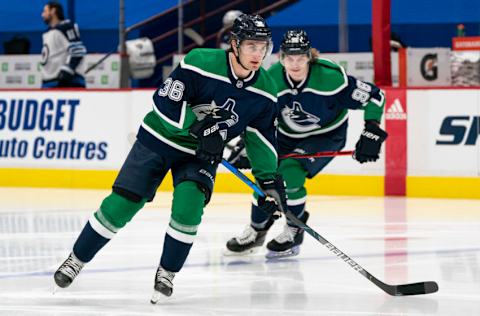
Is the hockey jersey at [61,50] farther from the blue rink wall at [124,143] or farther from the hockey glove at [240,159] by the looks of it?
the hockey glove at [240,159]

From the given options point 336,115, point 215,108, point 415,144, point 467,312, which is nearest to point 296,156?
point 336,115

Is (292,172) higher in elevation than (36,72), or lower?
higher

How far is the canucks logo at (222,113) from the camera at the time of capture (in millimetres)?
4312

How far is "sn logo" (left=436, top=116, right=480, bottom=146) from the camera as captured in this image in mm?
8359

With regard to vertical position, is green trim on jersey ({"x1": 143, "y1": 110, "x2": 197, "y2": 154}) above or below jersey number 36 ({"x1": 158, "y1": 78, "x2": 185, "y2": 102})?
below

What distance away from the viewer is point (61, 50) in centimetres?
984

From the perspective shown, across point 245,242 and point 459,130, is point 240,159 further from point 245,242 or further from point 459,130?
point 459,130

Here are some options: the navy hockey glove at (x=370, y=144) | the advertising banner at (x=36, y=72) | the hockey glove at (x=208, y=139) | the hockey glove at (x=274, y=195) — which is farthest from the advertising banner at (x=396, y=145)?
the hockey glove at (x=208, y=139)

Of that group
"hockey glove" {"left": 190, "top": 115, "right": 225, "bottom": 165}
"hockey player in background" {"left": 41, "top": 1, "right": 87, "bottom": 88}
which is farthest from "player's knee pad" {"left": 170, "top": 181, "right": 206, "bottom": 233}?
"hockey player in background" {"left": 41, "top": 1, "right": 87, "bottom": 88}

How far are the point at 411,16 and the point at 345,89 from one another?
4.68 metres

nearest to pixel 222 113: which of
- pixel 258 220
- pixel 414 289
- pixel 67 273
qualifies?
pixel 67 273

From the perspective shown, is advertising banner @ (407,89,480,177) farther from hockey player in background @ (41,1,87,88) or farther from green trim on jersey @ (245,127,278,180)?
green trim on jersey @ (245,127,278,180)

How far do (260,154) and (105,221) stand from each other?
678mm

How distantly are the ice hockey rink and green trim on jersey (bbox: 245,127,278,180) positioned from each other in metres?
0.48
